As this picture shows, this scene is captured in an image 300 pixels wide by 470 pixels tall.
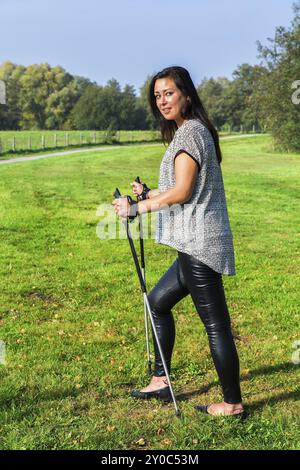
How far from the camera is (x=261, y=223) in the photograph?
45.0 ft

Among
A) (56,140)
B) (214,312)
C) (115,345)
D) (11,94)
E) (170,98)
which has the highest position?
(11,94)

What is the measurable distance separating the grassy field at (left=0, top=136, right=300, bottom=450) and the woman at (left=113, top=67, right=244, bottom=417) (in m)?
0.53

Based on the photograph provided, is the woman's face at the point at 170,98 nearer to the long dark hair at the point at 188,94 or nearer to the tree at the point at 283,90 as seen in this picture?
the long dark hair at the point at 188,94

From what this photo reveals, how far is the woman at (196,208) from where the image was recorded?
3.71 m

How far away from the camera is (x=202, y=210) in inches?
150

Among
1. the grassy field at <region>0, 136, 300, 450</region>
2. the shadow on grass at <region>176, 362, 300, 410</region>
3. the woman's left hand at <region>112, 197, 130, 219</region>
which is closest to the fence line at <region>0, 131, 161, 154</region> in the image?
the grassy field at <region>0, 136, 300, 450</region>

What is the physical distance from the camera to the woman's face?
385 centimetres

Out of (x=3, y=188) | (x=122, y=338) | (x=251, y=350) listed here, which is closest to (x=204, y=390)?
(x=251, y=350)

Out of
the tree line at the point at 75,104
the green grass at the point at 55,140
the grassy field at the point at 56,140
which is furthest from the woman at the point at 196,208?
the tree line at the point at 75,104

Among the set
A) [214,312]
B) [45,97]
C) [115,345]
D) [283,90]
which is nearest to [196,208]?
[214,312]

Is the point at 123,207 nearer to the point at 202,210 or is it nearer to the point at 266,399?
the point at 202,210

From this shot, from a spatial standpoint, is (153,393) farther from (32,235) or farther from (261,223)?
(261,223)

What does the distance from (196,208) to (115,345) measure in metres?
2.49

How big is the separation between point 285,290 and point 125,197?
4504 mm
